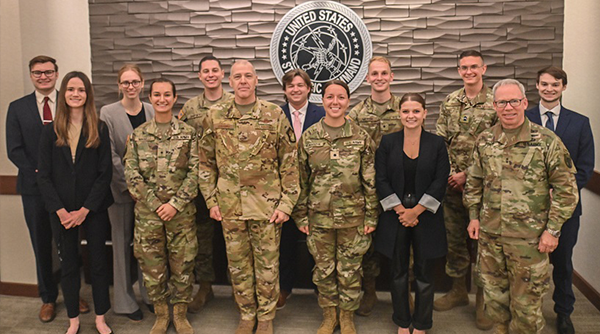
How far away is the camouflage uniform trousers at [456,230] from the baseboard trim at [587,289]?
98 cm

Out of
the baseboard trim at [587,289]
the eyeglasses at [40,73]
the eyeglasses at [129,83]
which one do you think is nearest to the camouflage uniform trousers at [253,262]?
the eyeglasses at [129,83]

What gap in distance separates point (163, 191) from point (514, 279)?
2099 millimetres

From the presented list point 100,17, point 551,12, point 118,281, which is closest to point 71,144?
point 118,281

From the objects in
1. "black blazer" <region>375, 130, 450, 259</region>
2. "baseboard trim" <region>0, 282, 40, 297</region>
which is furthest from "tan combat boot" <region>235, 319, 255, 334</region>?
"baseboard trim" <region>0, 282, 40, 297</region>

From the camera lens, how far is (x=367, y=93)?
4523mm

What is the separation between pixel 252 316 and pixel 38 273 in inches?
65.2

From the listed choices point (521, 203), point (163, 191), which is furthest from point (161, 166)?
point (521, 203)

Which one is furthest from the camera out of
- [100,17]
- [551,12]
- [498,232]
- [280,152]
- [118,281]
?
[100,17]

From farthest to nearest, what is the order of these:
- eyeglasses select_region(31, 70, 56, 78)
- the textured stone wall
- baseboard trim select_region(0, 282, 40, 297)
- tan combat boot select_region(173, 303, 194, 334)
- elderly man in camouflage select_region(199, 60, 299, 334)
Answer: the textured stone wall < baseboard trim select_region(0, 282, 40, 297) < eyeglasses select_region(31, 70, 56, 78) < tan combat boot select_region(173, 303, 194, 334) < elderly man in camouflage select_region(199, 60, 299, 334)

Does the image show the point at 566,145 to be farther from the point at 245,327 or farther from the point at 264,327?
the point at 245,327

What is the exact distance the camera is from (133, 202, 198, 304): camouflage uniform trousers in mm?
3172

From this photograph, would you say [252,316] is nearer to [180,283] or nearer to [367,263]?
[180,283]

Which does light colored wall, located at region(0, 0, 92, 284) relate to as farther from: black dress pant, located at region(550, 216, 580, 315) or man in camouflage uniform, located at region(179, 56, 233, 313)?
black dress pant, located at region(550, 216, 580, 315)

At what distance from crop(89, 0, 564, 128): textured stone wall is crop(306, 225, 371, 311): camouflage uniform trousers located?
1.78 metres
